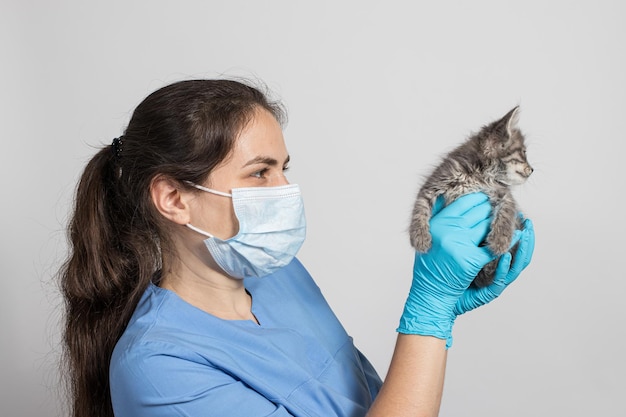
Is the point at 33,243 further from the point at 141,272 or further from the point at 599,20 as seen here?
the point at 599,20

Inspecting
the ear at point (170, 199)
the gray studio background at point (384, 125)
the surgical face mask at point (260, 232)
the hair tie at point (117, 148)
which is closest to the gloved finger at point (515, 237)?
the surgical face mask at point (260, 232)

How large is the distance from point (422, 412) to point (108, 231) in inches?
41.9

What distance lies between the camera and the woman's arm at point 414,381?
168 centimetres

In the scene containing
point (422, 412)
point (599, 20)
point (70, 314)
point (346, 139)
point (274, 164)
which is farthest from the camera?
point (346, 139)

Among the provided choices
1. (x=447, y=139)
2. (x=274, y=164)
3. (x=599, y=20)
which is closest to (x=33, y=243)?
(x=274, y=164)

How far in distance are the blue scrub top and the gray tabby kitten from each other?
0.46 meters

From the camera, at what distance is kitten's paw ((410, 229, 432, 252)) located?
1960mm

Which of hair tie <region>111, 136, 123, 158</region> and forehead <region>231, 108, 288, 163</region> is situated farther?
hair tie <region>111, 136, 123, 158</region>

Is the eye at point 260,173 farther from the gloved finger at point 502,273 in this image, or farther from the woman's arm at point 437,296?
the gloved finger at point 502,273

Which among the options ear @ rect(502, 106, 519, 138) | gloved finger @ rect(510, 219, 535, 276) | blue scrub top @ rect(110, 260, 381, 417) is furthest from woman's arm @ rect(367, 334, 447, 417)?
ear @ rect(502, 106, 519, 138)

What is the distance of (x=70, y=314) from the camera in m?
1.98

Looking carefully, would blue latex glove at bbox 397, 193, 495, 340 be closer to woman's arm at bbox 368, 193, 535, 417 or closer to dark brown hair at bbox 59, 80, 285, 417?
woman's arm at bbox 368, 193, 535, 417

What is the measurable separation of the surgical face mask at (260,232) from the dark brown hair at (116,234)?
185 millimetres

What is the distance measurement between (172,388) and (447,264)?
86cm
